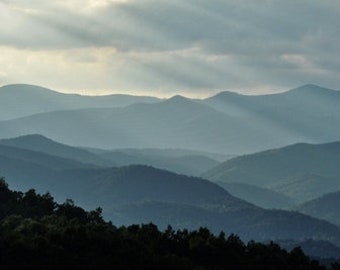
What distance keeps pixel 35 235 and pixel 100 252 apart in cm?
708

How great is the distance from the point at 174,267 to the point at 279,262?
22.0 metres

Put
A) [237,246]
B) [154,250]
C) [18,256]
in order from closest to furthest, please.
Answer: [18,256] < [154,250] < [237,246]

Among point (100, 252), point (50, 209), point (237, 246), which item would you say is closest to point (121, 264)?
point (100, 252)

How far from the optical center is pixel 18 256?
96312mm

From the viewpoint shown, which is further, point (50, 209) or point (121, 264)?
point (50, 209)

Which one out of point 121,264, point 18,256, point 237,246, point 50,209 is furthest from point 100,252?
point 50,209

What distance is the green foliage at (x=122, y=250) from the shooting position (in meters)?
97.2

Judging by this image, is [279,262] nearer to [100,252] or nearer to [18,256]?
[100,252]

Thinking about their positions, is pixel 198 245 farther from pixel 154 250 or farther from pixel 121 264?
pixel 121 264

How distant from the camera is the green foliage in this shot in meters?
97.2

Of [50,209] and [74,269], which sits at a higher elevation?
[50,209]

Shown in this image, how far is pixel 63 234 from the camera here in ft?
342

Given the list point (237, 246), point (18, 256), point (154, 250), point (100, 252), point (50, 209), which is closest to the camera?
point (18, 256)

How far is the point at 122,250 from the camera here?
10438 centimetres
